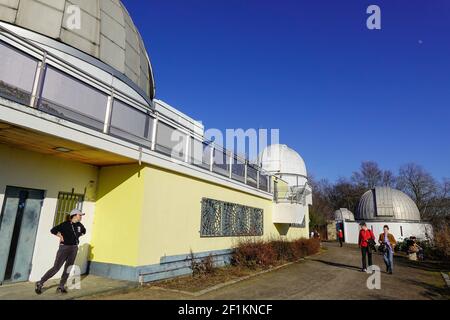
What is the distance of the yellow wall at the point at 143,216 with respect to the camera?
764 centimetres

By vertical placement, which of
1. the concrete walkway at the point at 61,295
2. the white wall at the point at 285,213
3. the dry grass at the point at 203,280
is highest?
the white wall at the point at 285,213

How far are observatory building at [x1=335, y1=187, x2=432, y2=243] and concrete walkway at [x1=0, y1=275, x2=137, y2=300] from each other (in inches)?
1392

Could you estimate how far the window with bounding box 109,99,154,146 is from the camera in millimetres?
7250

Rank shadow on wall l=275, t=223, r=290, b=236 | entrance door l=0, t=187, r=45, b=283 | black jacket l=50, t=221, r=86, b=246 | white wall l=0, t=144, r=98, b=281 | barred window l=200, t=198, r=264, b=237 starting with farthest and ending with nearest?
shadow on wall l=275, t=223, r=290, b=236, barred window l=200, t=198, r=264, b=237, white wall l=0, t=144, r=98, b=281, entrance door l=0, t=187, r=45, b=283, black jacket l=50, t=221, r=86, b=246

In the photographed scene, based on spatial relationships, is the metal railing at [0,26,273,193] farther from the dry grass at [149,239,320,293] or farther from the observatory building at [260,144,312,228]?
the observatory building at [260,144,312,228]

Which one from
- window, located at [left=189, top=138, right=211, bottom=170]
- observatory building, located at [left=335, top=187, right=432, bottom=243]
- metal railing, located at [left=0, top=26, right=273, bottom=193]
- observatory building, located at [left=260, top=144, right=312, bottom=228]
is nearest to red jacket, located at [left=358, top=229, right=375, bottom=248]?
metal railing, located at [left=0, top=26, right=273, bottom=193]

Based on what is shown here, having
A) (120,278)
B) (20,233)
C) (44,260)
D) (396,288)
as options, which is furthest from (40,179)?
(396,288)

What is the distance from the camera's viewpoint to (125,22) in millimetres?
11336

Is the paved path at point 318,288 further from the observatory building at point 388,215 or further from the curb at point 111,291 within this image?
the observatory building at point 388,215

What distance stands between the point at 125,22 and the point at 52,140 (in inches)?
286

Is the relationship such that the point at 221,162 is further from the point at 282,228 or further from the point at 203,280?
the point at 282,228

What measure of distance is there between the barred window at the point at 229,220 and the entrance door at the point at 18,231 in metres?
5.02

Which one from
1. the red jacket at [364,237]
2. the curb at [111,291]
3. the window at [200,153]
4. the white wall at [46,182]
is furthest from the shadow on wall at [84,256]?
the red jacket at [364,237]

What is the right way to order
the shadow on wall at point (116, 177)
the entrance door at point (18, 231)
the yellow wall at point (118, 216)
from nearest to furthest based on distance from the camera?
the entrance door at point (18, 231) < the yellow wall at point (118, 216) < the shadow on wall at point (116, 177)
